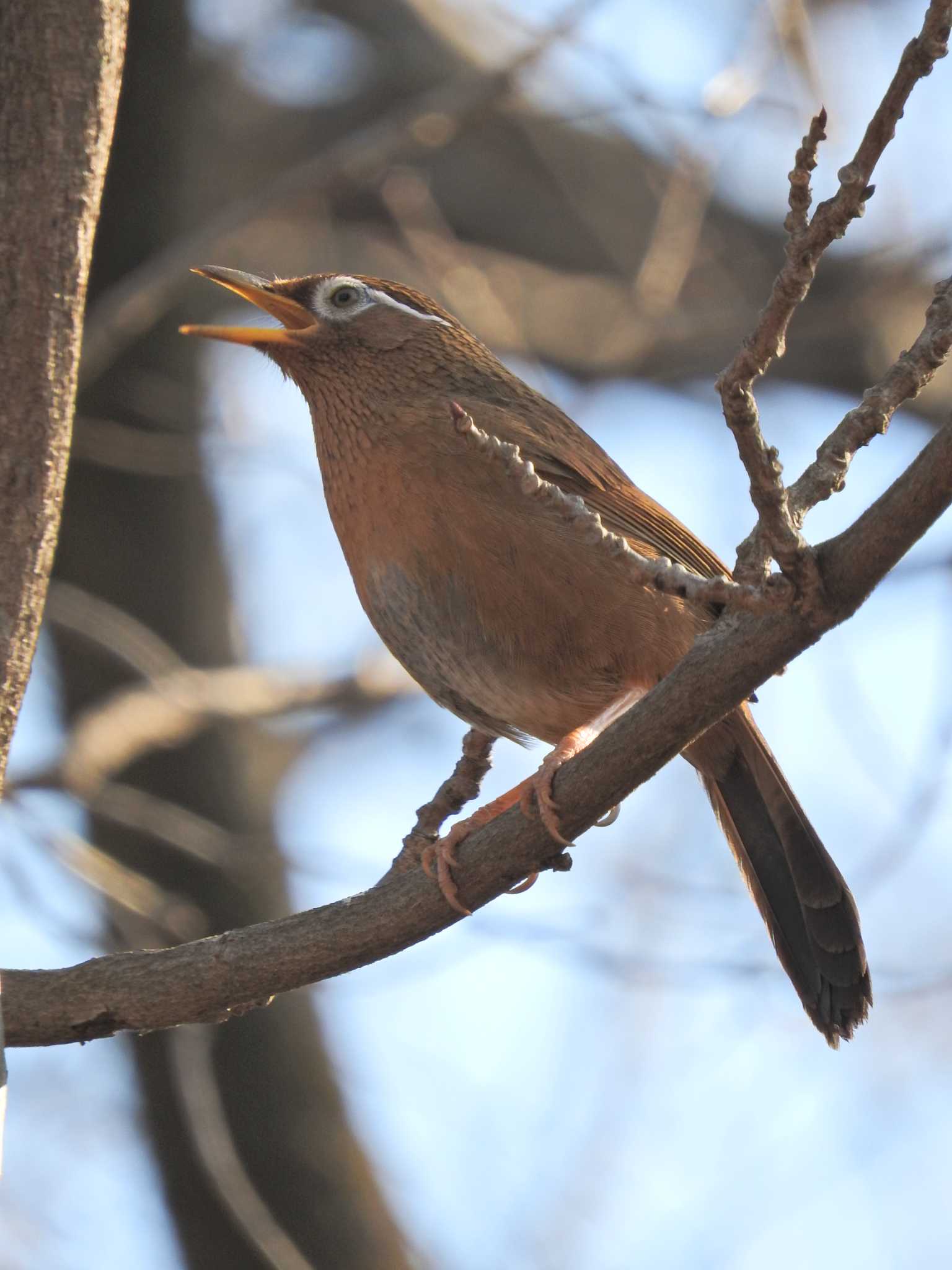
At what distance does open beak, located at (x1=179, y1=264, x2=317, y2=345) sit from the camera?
420 centimetres

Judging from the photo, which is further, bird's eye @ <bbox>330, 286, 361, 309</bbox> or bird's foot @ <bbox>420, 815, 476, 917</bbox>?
bird's eye @ <bbox>330, 286, 361, 309</bbox>

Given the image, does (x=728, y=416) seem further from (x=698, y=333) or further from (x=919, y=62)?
(x=698, y=333)

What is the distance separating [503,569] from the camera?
3.65 m

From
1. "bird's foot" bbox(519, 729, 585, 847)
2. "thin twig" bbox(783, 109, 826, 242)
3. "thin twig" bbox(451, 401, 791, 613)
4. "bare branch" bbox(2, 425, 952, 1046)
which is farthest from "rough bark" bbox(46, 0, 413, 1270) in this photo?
"thin twig" bbox(783, 109, 826, 242)

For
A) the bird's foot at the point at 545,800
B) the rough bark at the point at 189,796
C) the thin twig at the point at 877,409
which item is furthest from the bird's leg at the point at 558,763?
the rough bark at the point at 189,796

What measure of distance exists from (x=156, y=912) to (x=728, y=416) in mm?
3641

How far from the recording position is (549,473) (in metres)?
3.96

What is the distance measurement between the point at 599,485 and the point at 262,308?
1.11 meters

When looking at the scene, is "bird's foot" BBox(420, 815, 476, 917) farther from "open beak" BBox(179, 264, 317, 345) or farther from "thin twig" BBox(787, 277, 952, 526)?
"open beak" BBox(179, 264, 317, 345)

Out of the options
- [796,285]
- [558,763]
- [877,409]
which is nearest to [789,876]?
[558,763]

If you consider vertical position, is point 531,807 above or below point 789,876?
below

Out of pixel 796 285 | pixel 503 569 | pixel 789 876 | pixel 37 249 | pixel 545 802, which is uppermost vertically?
pixel 37 249

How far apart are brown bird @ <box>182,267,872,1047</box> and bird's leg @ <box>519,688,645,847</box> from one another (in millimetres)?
10

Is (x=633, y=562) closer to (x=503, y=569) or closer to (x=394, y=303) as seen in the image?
Result: (x=503, y=569)
